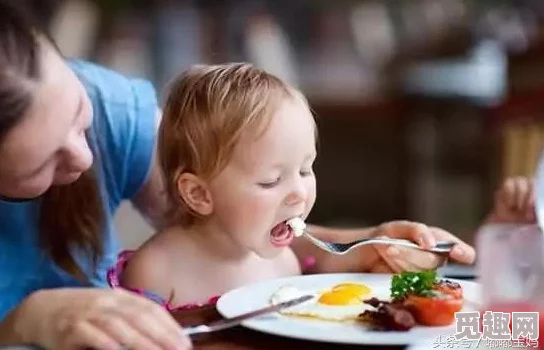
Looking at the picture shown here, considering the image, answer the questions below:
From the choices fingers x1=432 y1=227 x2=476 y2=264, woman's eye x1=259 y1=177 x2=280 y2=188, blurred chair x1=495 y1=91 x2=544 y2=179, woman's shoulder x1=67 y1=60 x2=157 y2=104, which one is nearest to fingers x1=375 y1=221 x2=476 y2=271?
fingers x1=432 y1=227 x2=476 y2=264

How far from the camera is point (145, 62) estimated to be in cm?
317

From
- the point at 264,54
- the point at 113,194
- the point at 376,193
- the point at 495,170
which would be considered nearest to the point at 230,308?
the point at 113,194

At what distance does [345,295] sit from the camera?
75 centimetres

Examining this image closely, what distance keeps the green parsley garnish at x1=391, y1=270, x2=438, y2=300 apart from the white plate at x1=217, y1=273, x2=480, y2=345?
29 millimetres

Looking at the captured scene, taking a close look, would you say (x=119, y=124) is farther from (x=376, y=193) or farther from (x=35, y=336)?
(x=376, y=193)

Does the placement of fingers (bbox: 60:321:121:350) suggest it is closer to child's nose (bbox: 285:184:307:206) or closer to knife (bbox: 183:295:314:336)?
knife (bbox: 183:295:314:336)

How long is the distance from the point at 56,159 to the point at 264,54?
2529mm

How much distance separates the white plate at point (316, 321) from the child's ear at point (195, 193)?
7cm

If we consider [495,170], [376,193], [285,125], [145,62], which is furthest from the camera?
[376,193]

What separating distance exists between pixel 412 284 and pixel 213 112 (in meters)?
0.19

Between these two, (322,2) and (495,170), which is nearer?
A: (495,170)

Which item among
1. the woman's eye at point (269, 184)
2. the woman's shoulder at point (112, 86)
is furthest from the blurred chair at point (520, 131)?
the woman's eye at point (269, 184)

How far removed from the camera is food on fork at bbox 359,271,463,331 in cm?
68

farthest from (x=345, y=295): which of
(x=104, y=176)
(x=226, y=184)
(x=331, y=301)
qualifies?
(x=104, y=176)
